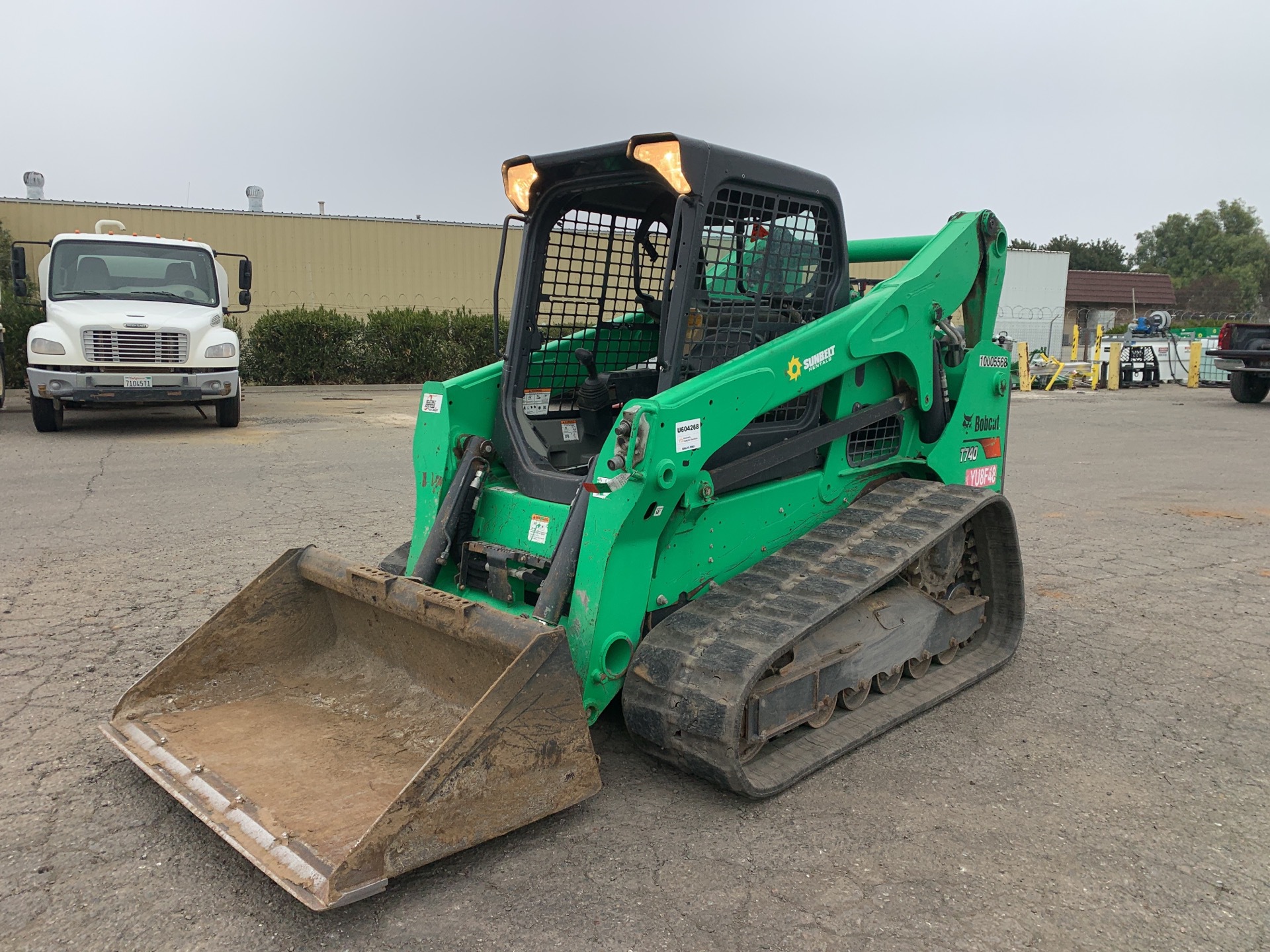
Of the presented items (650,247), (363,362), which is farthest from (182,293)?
(650,247)

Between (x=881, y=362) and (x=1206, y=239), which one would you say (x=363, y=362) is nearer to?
(x=881, y=362)

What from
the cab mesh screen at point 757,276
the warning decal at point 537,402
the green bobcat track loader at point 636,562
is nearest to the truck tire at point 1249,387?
the green bobcat track loader at point 636,562

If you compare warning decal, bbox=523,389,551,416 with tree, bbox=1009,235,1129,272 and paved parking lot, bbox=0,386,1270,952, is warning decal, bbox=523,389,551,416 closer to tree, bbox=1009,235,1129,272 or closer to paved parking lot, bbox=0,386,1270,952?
paved parking lot, bbox=0,386,1270,952

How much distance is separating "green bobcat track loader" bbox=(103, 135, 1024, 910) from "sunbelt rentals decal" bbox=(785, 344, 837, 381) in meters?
0.02

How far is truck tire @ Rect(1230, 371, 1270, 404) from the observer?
60.6 ft

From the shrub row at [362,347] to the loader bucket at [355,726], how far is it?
57.1ft

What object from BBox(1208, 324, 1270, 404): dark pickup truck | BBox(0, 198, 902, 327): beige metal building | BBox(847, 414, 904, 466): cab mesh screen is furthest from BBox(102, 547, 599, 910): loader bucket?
BBox(0, 198, 902, 327): beige metal building

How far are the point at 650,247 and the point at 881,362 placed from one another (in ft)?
3.85

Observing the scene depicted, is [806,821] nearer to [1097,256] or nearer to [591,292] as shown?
[591,292]

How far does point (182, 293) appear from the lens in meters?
12.6

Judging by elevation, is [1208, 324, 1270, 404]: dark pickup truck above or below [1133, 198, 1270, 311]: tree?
below

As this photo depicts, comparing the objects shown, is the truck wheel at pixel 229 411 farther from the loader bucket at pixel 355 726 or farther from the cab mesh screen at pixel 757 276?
the cab mesh screen at pixel 757 276

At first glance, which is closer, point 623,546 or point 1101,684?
point 623,546

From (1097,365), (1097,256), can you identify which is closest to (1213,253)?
(1097,256)
